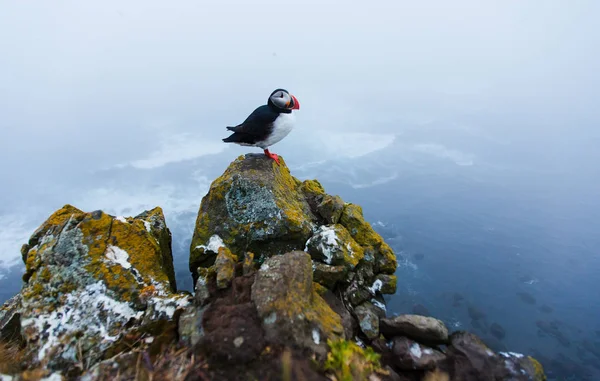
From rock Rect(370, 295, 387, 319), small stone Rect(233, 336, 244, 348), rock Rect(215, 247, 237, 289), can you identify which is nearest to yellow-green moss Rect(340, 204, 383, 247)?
rock Rect(370, 295, 387, 319)

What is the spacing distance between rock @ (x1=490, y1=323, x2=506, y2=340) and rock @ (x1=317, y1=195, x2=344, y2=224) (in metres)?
50.3

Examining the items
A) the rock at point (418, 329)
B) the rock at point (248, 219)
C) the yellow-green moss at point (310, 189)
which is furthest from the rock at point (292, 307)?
the yellow-green moss at point (310, 189)

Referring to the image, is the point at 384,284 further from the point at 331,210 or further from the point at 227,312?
the point at 227,312

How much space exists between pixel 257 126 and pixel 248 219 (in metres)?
3.30

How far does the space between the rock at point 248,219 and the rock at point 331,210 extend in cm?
112

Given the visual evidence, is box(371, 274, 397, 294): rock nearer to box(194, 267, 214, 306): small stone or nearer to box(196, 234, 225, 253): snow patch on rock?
box(196, 234, 225, 253): snow patch on rock

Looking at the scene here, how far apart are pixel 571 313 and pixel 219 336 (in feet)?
262

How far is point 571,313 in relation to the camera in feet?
195

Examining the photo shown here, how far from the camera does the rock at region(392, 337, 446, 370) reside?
6.71 meters

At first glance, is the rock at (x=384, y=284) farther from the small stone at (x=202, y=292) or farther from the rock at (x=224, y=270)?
the small stone at (x=202, y=292)

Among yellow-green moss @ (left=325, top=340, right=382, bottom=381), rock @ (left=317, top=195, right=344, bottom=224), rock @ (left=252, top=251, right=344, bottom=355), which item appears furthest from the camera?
rock @ (left=317, top=195, right=344, bottom=224)

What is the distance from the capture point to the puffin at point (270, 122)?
10797 mm

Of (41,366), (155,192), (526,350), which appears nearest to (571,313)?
(526,350)

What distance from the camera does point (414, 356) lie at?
6.88 m
